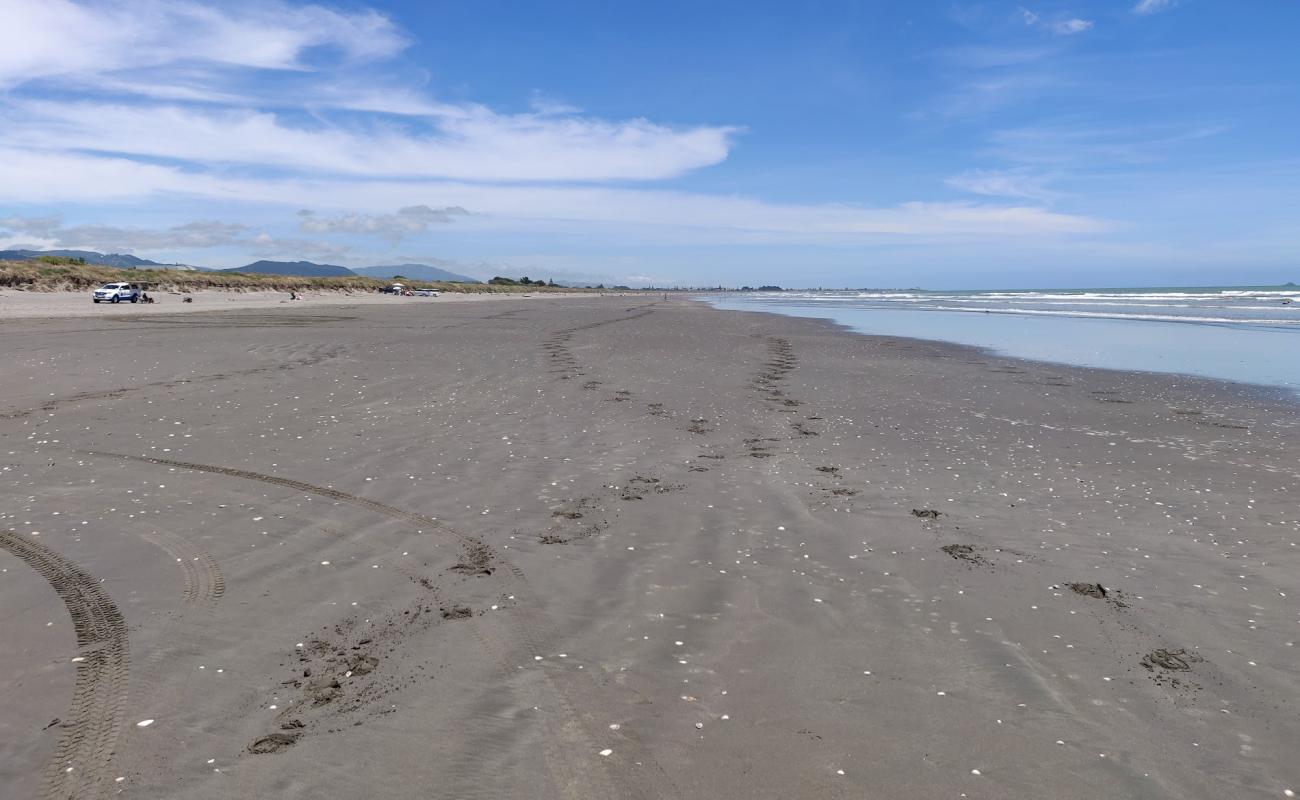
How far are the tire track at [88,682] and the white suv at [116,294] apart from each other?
54.6 m

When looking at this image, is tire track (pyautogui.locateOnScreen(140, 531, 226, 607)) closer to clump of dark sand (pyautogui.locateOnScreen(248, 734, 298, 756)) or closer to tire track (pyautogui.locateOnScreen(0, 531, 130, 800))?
tire track (pyautogui.locateOnScreen(0, 531, 130, 800))

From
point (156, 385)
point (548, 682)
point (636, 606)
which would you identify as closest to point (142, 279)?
point (156, 385)

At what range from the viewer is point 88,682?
4539mm

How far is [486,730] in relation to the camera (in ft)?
13.9

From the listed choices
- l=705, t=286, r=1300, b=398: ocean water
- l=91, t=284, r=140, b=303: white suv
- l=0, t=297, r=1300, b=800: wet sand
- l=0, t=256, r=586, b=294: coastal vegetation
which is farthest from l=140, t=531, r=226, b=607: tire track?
l=0, t=256, r=586, b=294: coastal vegetation

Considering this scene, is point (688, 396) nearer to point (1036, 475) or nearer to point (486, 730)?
point (1036, 475)

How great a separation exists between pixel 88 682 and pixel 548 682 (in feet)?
8.89

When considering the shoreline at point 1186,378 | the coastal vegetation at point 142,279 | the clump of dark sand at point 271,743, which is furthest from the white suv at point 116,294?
the clump of dark sand at point 271,743

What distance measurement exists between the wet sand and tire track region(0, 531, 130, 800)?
2cm

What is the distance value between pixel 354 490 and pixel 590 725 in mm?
5540

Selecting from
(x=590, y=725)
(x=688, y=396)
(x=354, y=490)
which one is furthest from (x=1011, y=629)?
(x=688, y=396)

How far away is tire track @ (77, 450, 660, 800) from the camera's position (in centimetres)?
384

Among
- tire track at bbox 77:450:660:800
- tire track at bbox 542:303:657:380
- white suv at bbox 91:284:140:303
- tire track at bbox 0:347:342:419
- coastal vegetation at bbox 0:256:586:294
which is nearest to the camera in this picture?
tire track at bbox 77:450:660:800

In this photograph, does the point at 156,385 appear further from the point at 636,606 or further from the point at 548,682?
the point at 548,682
